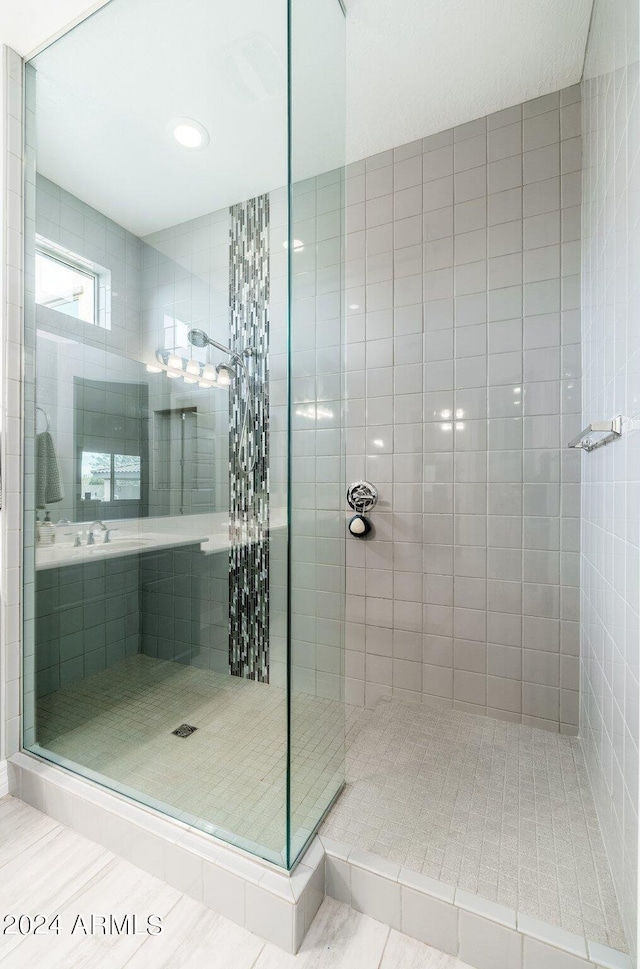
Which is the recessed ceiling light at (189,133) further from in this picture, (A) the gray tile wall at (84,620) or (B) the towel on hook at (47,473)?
(A) the gray tile wall at (84,620)

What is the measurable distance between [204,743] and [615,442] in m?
1.37

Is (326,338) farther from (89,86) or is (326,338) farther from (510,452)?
(89,86)

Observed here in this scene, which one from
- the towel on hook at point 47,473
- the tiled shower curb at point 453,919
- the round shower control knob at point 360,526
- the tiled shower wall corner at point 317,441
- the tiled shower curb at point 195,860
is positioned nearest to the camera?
the tiled shower curb at point 453,919

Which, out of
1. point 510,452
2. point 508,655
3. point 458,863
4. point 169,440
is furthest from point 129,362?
point 508,655

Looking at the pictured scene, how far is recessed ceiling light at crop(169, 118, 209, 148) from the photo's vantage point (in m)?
1.31

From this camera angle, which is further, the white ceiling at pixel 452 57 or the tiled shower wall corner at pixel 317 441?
the white ceiling at pixel 452 57

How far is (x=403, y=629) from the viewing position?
6.37 ft

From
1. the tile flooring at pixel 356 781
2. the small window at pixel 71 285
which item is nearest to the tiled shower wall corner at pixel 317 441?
the tile flooring at pixel 356 781

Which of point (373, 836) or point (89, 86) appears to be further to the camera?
point (89, 86)

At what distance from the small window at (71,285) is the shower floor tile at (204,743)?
3.72 ft

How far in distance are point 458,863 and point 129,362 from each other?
5.37 ft

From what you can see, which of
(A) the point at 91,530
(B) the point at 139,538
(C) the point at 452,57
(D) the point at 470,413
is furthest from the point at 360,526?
(C) the point at 452,57

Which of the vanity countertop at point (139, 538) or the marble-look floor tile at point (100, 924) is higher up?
the vanity countertop at point (139, 538)

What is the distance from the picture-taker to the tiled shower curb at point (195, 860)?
1007 millimetres
